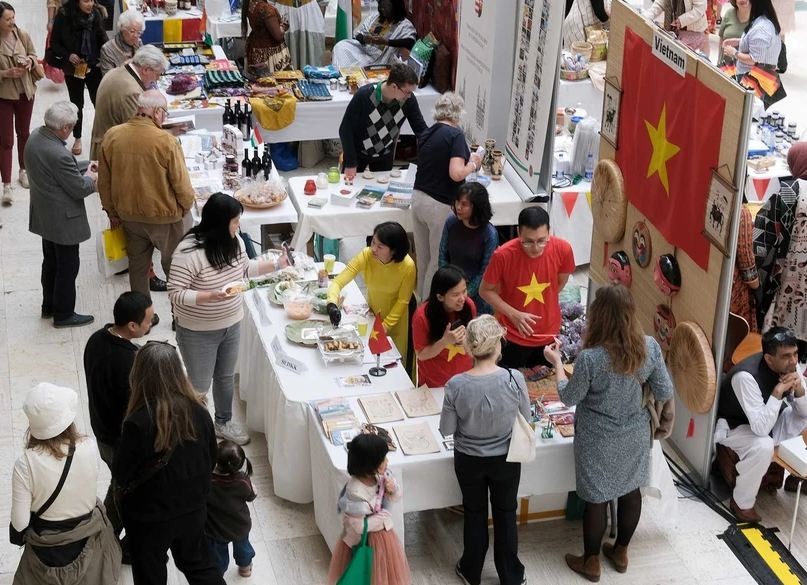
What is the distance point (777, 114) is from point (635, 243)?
2741 mm

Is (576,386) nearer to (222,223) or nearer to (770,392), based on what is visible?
(770,392)

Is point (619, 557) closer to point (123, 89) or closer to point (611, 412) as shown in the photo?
point (611, 412)

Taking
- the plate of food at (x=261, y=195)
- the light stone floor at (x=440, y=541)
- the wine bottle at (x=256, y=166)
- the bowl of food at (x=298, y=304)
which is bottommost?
the light stone floor at (x=440, y=541)

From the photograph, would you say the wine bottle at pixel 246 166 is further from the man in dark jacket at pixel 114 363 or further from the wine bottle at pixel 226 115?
the man in dark jacket at pixel 114 363

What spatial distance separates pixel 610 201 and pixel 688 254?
79 cm

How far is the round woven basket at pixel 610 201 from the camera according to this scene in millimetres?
5781

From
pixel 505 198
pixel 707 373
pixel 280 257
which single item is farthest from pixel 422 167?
pixel 707 373

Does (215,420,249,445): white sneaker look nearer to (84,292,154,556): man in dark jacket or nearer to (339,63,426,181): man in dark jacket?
(84,292,154,556): man in dark jacket

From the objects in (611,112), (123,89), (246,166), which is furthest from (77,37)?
(611,112)

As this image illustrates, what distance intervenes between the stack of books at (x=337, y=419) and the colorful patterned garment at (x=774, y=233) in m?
2.24

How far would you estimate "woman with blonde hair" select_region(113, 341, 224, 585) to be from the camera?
365 cm

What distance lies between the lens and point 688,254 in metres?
5.17

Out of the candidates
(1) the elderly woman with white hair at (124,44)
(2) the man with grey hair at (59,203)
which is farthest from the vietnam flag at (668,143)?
(1) the elderly woman with white hair at (124,44)

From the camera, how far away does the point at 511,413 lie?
423cm
